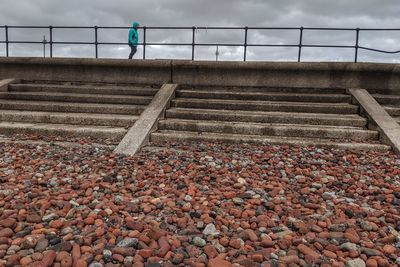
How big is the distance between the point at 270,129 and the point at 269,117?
54cm

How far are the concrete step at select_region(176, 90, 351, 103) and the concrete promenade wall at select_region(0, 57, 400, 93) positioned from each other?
489 millimetres

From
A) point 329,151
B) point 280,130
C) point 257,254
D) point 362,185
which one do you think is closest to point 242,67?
point 280,130

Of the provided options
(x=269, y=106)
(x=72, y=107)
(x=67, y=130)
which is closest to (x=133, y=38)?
(x=72, y=107)

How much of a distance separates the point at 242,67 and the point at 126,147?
426 centimetres

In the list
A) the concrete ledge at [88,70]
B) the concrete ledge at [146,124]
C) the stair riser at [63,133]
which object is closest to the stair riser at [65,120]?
the concrete ledge at [146,124]

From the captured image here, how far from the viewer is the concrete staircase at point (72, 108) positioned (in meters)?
6.75

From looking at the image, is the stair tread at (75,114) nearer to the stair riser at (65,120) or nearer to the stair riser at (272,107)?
the stair riser at (65,120)

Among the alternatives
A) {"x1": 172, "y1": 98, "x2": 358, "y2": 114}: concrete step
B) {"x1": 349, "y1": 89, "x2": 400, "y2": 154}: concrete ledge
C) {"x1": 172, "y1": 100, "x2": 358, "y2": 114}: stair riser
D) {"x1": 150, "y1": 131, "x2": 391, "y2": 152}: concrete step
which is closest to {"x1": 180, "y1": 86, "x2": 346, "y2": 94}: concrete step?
{"x1": 349, "y1": 89, "x2": 400, "y2": 154}: concrete ledge

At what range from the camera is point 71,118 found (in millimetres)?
7250

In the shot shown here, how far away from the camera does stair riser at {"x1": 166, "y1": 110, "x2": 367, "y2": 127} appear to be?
6930mm

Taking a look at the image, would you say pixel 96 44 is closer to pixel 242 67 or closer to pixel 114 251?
pixel 242 67

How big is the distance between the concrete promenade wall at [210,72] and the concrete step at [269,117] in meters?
1.51

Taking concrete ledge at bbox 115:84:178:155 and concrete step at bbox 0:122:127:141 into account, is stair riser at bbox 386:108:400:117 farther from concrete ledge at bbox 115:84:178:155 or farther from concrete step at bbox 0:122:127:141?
concrete step at bbox 0:122:127:141

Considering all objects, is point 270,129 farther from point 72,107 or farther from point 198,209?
point 72,107
